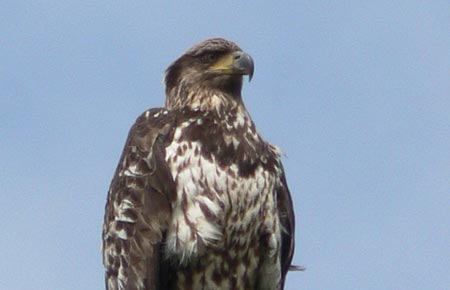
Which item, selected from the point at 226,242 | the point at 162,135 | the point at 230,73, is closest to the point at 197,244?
the point at 226,242

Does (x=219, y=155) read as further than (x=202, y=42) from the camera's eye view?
No

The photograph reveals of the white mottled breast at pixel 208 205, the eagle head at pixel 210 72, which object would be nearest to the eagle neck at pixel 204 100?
the eagle head at pixel 210 72

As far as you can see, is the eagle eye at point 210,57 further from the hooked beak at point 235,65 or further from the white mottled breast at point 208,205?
the white mottled breast at point 208,205

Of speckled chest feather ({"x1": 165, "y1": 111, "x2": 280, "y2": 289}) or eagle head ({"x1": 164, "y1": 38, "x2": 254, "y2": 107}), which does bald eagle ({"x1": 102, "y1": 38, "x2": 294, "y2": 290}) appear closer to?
speckled chest feather ({"x1": 165, "y1": 111, "x2": 280, "y2": 289})

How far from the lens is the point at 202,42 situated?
491 inches

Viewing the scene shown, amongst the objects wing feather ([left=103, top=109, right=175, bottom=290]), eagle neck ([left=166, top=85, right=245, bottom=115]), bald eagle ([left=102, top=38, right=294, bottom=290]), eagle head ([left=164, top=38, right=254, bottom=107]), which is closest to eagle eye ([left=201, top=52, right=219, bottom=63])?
eagle head ([left=164, top=38, right=254, bottom=107])

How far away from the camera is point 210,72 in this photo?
12305mm

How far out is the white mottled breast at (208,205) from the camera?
443 inches

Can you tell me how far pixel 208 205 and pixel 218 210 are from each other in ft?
0.29

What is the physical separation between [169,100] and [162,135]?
91cm

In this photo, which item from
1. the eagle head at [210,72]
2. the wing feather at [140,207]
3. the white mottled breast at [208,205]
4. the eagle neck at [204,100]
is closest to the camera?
the white mottled breast at [208,205]

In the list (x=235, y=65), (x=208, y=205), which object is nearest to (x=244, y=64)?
(x=235, y=65)

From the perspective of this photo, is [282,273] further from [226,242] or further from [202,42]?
[202,42]

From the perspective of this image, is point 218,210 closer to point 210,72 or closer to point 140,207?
point 140,207
